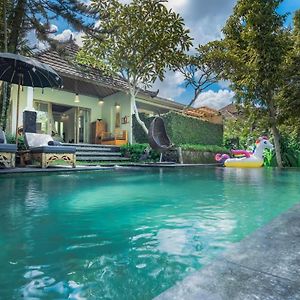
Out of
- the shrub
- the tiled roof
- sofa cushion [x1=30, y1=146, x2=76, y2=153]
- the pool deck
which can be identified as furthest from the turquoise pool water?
the shrub

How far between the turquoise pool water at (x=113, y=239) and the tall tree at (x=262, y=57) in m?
11.2

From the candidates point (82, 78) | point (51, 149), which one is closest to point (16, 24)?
point (51, 149)

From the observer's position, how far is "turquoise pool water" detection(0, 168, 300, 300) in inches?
46.5

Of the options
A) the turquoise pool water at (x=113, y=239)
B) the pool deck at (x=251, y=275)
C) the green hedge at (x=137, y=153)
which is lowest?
the turquoise pool water at (x=113, y=239)

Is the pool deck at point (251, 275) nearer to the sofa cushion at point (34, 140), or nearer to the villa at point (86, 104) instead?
the sofa cushion at point (34, 140)

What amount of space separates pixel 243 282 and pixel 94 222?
1587mm

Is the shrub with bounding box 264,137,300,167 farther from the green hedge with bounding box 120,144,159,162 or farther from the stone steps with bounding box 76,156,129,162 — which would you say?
the stone steps with bounding box 76,156,129,162

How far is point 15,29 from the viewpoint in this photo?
30.5ft

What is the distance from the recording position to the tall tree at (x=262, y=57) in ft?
43.1

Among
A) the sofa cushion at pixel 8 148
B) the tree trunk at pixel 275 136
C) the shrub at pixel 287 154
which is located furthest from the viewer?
the shrub at pixel 287 154

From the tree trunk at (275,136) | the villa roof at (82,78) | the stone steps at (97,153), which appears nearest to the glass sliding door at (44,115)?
the villa roof at (82,78)

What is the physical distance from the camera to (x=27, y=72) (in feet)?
29.8

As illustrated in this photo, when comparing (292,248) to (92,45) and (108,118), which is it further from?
(108,118)

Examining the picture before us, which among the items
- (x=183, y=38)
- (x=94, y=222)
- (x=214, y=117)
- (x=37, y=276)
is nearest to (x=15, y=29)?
(x=183, y=38)
